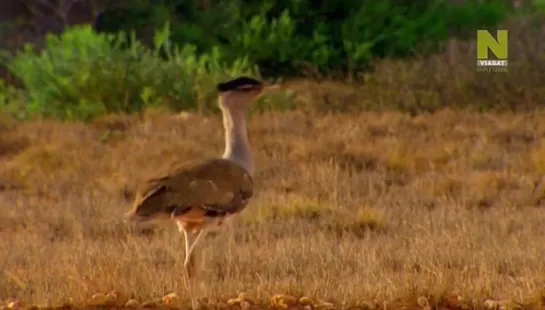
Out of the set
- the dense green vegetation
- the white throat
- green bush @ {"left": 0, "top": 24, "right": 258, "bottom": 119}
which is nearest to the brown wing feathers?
the white throat

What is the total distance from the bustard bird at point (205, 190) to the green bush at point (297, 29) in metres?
14.5

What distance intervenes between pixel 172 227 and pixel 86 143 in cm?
509

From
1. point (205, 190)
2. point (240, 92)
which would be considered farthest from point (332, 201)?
point (205, 190)

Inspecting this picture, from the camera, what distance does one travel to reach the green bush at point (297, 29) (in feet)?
71.0

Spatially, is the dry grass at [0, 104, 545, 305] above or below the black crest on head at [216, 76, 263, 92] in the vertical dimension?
below

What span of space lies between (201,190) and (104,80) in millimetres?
10847

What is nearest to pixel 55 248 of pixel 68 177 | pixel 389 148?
pixel 68 177

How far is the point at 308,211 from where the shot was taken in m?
9.85

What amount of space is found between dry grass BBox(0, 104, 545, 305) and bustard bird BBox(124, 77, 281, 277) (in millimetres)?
402

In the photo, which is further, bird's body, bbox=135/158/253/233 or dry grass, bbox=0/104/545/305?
dry grass, bbox=0/104/545/305

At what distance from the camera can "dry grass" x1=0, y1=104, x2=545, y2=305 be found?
6793mm

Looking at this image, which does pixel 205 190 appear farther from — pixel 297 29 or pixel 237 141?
pixel 297 29

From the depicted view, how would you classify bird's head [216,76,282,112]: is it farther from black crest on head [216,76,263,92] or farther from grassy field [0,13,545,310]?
grassy field [0,13,545,310]

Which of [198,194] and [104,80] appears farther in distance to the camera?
[104,80]
